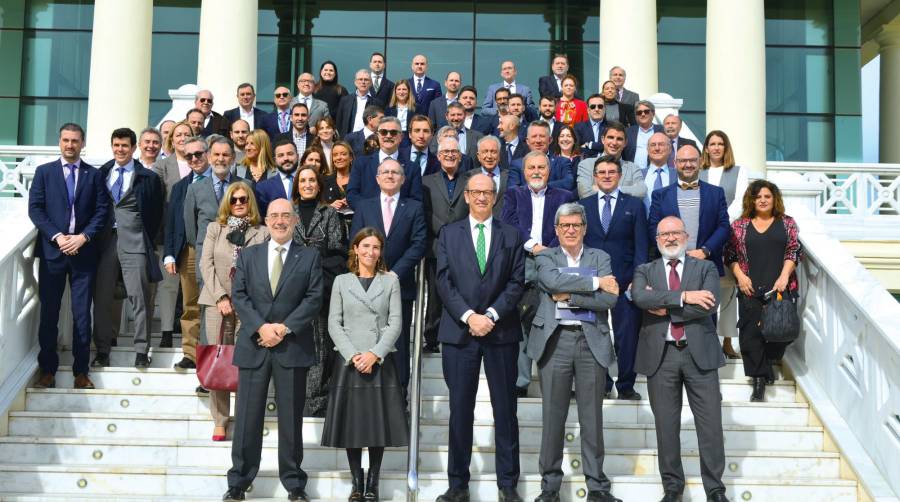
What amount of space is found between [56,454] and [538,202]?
4.19 m

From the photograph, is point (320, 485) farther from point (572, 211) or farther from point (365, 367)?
point (572, 211)

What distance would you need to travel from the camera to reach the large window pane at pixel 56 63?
76.4 ft

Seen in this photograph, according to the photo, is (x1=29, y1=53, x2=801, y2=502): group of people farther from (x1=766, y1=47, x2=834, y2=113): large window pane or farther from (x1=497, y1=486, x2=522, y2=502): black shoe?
(x1=766, y1=47, x2=834, y2=113): large window pane

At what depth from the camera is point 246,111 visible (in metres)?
12.5

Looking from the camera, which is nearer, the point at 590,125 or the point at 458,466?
the point at 458,466

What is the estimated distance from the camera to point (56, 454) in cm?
801

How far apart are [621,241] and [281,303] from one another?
9.20ft

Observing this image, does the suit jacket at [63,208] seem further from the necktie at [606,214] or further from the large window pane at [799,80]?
the large window pane at [799,80]

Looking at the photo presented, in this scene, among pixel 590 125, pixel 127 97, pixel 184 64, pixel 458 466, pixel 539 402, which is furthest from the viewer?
pixel 184 64

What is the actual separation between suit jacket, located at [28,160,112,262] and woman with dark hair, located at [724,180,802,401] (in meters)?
5.31

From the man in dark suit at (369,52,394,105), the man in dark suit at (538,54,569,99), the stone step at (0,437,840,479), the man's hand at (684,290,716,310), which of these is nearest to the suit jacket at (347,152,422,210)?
the stone step at (0,437,840,479)

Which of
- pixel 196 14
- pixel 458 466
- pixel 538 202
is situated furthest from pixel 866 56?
pixel 458 466

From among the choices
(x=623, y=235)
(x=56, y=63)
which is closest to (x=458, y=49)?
(x=56, y=63)

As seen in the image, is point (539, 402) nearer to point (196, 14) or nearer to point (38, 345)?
point (38, 345)
